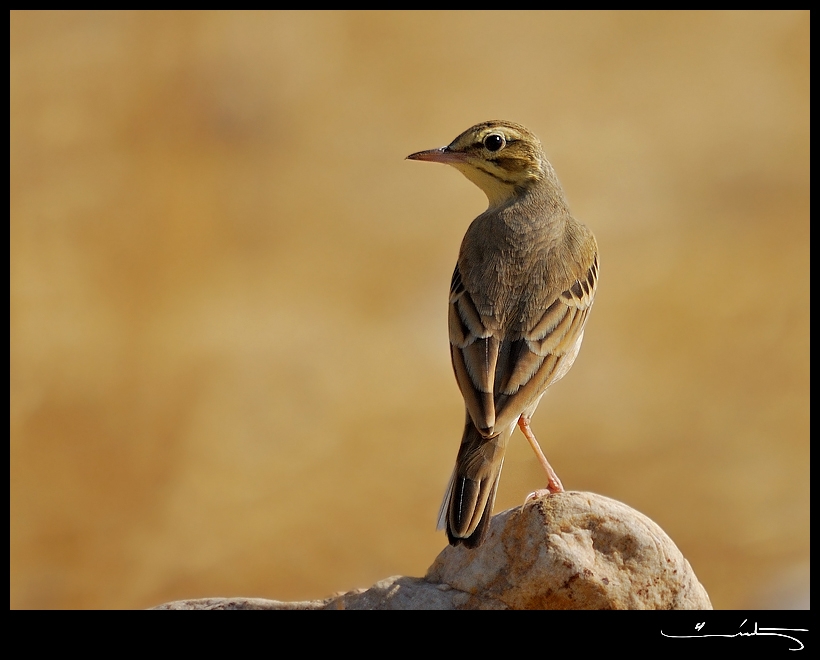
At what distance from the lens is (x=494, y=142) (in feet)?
21.8

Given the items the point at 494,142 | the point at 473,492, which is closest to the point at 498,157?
the point at 494,142

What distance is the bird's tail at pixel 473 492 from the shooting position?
15.8ft

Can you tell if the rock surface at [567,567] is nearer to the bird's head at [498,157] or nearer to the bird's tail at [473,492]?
the bird's tail at [473,492]

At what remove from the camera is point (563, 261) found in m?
6.31

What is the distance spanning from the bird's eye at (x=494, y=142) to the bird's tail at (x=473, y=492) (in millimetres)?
2353

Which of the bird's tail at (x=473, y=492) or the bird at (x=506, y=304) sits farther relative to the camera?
the bird at (x=506, y=304)

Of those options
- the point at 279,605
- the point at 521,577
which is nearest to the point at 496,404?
the point at 521,577

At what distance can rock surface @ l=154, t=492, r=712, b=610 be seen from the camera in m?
4.98

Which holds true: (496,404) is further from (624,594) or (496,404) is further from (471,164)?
(471,164)

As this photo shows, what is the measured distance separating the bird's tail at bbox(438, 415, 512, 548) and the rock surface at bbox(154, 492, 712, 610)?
0.37m

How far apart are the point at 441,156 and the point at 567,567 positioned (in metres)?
2.96

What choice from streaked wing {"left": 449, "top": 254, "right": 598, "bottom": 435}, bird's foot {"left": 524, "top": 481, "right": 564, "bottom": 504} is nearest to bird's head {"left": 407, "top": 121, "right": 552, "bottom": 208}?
streaked wing {"left": 449, "top": 254, "right": 598, "bottom": 435}

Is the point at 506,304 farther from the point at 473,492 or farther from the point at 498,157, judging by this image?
the point at 473,492

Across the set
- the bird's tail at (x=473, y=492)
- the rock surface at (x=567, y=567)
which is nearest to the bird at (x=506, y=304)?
the bird's tail at (x=473, y=492)
